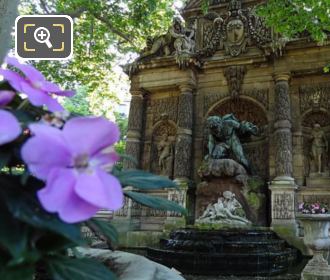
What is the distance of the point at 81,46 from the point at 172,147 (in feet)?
17.5

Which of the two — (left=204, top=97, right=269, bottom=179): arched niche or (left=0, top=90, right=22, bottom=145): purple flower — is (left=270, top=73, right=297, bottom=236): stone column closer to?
(left=204, top=97, right=269, bottom=179): arched niche

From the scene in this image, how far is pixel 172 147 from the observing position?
1275cm

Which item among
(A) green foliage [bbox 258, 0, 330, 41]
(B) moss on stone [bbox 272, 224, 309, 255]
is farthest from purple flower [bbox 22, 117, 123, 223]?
(B) moss on stone [bbox 272, 224, 309, 255]

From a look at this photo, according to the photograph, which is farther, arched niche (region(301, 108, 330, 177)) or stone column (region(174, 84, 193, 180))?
stone column (region(174, 84, 193, 180))

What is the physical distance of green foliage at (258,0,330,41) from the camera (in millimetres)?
8359

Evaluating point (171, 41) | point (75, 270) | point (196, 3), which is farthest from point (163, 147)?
point (75, 270)

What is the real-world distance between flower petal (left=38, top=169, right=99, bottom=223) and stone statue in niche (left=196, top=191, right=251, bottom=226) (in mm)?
9181

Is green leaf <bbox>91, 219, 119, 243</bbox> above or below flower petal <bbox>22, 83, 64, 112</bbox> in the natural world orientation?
below

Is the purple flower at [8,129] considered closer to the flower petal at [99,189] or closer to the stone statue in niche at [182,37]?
the flower petal at [99,189]

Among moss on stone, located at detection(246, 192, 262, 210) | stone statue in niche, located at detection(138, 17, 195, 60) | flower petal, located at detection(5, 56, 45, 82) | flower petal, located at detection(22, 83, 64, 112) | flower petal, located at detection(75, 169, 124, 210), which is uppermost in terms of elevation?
stone statue in niche, located at detection(138, 17, 195, 60)

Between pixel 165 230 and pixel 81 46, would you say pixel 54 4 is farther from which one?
pixel 165 230

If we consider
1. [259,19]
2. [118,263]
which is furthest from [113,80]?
[118,263]

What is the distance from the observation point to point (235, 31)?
41.5ft

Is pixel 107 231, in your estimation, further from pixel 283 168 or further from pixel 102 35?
pixel 102 35
